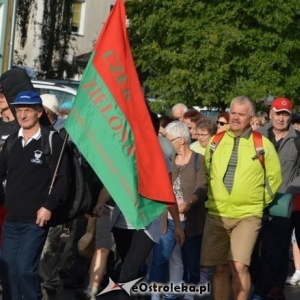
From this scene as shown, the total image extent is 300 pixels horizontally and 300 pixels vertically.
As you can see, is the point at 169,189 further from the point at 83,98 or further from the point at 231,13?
the point at 231,13

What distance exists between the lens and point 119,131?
8031 millimetres

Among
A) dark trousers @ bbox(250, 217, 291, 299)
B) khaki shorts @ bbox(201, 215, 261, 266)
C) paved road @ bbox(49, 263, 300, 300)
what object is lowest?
paved road @ bbox(49, 263, 300, 300)

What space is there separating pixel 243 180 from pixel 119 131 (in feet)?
→ 5.13

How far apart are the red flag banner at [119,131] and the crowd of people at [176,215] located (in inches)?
14.0

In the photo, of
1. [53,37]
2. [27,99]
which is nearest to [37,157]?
[27,99]

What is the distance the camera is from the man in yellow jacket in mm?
9164

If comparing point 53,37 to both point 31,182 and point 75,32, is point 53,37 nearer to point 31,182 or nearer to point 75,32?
point 75,32

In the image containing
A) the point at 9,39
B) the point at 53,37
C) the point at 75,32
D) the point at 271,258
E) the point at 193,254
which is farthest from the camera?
the point at 75,32

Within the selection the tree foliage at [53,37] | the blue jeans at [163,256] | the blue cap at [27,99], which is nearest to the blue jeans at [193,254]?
the blue jeans at [163,256]

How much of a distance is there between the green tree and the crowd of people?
21579 mm

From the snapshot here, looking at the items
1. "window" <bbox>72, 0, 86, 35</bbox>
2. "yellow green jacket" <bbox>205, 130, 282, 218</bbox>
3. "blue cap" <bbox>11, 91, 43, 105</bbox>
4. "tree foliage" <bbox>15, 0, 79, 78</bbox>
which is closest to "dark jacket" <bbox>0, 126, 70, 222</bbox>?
"blue cap" <bbox>11, 91, 43, 105</bbox>

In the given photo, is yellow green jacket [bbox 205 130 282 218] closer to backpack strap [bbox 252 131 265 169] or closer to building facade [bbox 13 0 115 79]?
backpack strap [bbox 252 131 265 169]

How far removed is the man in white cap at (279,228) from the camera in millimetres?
10539

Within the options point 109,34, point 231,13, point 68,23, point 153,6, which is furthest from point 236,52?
point 109,34
